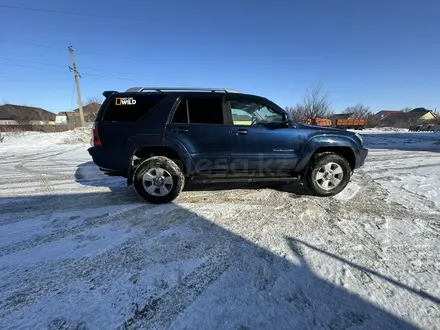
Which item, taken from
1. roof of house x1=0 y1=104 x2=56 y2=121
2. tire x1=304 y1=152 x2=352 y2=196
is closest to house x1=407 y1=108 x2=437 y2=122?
tire x1=304 y1=152 x2=352 y2=196

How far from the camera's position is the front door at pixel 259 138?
425 cm

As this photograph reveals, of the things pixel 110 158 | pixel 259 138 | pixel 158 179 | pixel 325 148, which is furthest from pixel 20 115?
pixel 325 148

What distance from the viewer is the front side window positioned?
14.1 ft

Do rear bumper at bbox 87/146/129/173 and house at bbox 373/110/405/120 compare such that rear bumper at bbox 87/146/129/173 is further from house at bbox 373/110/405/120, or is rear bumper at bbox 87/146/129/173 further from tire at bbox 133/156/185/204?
house at bbox 373/110/405/120

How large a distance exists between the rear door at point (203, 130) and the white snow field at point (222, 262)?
80 centimetres

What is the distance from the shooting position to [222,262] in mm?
2506

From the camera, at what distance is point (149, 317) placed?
5.98 feet

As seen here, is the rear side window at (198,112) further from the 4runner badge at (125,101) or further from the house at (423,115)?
the house at (423,115)

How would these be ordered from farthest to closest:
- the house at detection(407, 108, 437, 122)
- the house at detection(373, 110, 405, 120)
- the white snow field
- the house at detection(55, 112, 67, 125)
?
the house at detection(373, 110, 405, 120) < the house at detection(407, 108, 437, 122) < the house at detection(55, 112, 67, 125) < the white snow field

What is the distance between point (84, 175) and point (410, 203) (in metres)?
7.48

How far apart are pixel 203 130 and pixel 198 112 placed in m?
0.35

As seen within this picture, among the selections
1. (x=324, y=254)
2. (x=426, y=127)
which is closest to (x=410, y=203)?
(x=324, y=254)

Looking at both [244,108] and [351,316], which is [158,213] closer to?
[244,108]

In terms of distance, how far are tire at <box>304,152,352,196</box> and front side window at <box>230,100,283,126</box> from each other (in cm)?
110
